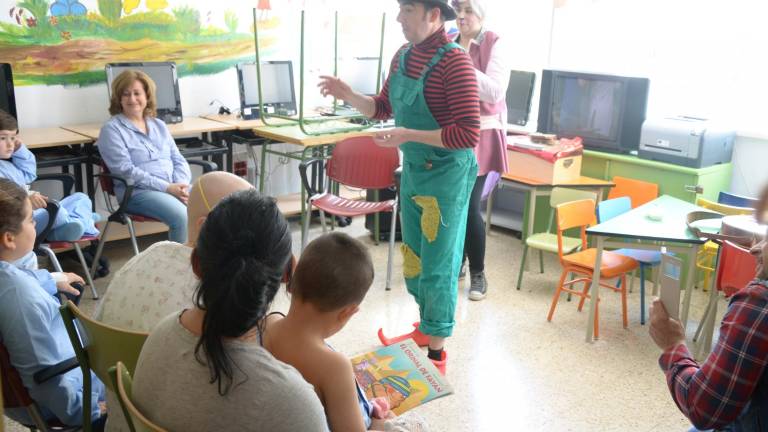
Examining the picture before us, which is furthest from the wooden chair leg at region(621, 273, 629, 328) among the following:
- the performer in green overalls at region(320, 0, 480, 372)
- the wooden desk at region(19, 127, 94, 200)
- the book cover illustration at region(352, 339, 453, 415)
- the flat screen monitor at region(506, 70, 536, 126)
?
the wooden desk at region(19, 127, 94, 200)

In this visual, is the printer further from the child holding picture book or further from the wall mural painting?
the child holding picture book

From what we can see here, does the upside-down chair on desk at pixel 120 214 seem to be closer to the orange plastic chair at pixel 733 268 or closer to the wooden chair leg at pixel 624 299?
the wooden chair leg at pixel 624 299

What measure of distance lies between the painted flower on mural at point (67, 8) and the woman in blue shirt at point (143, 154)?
0.72m

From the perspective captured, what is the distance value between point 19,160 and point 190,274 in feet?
7.62

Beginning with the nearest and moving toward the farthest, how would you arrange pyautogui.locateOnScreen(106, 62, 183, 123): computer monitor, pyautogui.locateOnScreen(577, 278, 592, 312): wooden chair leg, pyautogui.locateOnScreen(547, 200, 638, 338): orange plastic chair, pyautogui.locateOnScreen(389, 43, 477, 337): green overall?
pyautogui.locateOnScreen(389, 43, 477, 337): green overall → pyautogui.locateOnScreen(547, 200, 638, 338): orange plastic chair → pyautogui.locateOnScreen(577, 278, 592, 312): wooden chair leg → pyautogui.locateOnScreen(106, 62, 183, 123): computer monitor

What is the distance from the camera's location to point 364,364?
1.98 metres

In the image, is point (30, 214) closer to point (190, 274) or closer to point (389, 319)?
point (190, 274)

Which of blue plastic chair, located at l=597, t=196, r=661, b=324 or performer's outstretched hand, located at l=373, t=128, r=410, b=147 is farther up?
performer's outstretched hand, located at l=373, t=128, r=410, b=147

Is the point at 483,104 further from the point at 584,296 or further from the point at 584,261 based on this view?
the point at 584,296

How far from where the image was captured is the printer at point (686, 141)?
423 centimetres

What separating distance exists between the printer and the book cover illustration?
2.88m

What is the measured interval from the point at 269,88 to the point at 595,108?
86.9 inches

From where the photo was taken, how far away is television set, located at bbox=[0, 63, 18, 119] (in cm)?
401

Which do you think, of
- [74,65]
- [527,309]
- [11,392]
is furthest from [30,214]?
[74,65]
